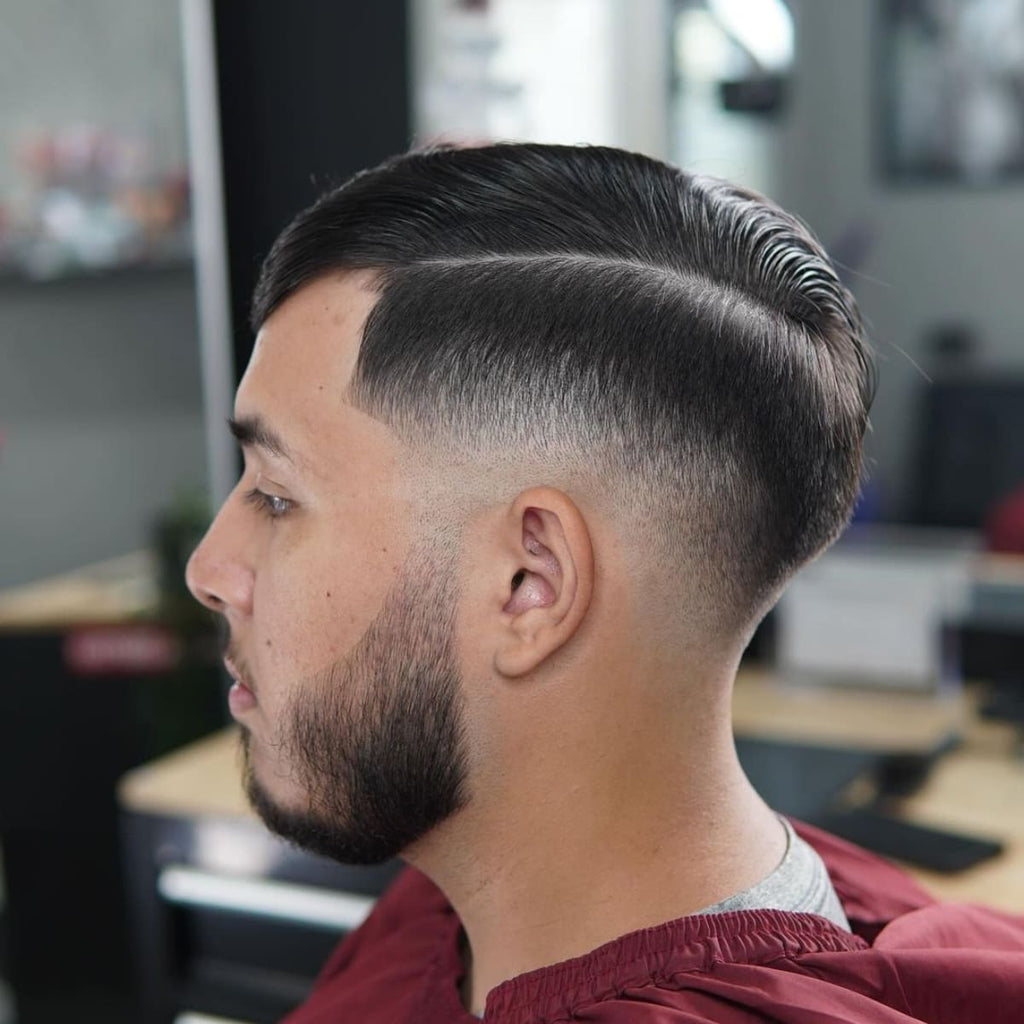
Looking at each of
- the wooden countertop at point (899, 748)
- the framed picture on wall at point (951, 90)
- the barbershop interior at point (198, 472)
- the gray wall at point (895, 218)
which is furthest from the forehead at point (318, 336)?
the framed picture on wall at point (951, 90)

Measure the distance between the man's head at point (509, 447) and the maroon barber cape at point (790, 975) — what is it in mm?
142

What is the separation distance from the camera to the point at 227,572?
101cm

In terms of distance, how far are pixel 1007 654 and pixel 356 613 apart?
181cm

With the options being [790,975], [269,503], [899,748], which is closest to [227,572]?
[269,503]

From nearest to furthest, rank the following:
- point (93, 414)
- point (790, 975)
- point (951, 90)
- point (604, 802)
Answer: point (790, 975), point (604, 802), point (93, 414), point (951, 90)

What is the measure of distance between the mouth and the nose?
0.05 meters

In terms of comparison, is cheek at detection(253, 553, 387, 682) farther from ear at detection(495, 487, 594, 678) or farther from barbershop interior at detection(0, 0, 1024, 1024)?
barbershop interior at detection(0, 0, 1024, 1024)

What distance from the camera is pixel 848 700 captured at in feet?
8.18

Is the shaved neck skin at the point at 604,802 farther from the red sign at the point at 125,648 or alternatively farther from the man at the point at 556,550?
the red sign at the point at 125,648

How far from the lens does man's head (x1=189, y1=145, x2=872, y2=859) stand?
0.91 meters

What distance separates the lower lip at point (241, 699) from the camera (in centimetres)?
103

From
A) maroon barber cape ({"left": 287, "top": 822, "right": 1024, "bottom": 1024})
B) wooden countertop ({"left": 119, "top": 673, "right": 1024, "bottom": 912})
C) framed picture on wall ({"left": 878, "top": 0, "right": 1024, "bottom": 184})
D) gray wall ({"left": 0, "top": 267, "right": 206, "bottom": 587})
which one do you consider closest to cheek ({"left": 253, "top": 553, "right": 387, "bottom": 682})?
maroon barber cape ({"left": 287, "top": 822, "right": 1024, "bottom": 1024})

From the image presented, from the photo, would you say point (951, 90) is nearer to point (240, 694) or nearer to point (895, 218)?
point (895, 218)

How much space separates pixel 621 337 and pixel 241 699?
1.31 ft
